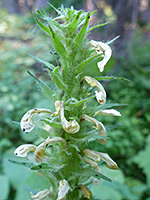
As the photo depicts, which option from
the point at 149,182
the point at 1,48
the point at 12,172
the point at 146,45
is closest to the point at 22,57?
the point at 1,48

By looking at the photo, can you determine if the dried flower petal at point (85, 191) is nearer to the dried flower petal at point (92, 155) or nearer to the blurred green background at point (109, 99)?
the dried flower petal at point (92, 155)

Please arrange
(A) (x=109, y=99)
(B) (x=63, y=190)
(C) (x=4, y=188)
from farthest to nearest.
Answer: (A) (x=109, y=99)
(C) (x=4, y=188)
(B) (x=63, y=190)

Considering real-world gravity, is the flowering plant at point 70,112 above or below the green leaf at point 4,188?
above

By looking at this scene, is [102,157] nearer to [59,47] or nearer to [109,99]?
[59,47]

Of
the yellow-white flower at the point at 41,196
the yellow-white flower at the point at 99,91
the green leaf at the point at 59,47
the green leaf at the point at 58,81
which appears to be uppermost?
the green leaf at the point at 59,47

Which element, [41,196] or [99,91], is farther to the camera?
[41,196]

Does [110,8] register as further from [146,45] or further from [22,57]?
[146,45]

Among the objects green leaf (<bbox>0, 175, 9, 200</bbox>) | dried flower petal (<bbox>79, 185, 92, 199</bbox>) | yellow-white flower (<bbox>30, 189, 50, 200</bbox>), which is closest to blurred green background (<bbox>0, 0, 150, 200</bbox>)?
green leaf (<bbox>0, 175, 9, 200</bbox>)

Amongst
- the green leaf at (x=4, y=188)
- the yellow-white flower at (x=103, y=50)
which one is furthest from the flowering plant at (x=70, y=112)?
the green leaf at (x=4, y=188)

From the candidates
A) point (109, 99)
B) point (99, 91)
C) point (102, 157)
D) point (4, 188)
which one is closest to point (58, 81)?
point (99, 91)
